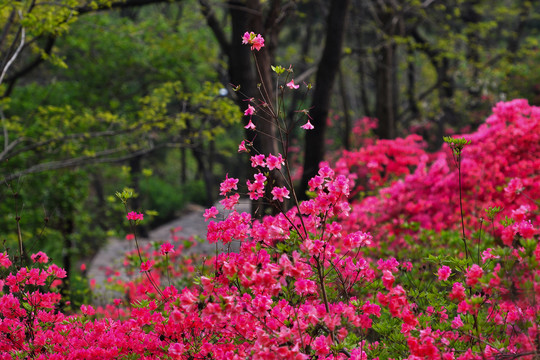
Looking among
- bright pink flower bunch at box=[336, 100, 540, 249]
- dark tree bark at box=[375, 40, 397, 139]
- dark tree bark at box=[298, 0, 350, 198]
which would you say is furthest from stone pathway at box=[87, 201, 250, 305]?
bright pink flower bunch at box=[336, 100, 540, 249]

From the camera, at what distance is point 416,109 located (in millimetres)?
14555

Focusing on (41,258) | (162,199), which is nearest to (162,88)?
(41,258)

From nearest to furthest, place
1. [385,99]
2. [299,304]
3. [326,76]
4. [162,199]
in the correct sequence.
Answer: [299,304], [326,76], [385,99], [162,199]

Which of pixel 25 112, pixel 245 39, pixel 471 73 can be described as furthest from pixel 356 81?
pixel 245 39

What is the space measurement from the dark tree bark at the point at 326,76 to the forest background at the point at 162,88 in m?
0.02

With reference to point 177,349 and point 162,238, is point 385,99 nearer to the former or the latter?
point 177,349

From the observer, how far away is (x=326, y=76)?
6773 mm

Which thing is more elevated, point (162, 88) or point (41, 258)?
point (162, 88)

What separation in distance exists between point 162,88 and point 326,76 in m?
2.55

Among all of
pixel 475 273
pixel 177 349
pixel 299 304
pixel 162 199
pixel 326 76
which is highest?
pixel 326 76

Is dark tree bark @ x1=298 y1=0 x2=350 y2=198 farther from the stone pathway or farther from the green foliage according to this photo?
the green foliage

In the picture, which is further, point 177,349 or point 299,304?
point 299,304

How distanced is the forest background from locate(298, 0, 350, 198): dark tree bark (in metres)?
0.02

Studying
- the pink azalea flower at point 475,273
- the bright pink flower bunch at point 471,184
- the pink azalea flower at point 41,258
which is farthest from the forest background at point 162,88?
the bright pink flower bunch at point 471,184
